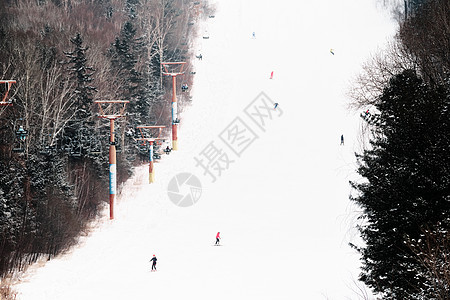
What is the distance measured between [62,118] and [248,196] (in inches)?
543

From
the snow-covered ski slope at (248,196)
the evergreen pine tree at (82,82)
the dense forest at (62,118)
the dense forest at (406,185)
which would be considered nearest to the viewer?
the dense forest at (406,185)

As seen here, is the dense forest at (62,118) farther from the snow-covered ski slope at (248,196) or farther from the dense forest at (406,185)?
the dense forest at (406,185)

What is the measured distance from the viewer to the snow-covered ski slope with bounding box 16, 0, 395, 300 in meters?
21.9

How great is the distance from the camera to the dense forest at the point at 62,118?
24.3 meters

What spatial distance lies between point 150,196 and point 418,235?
26719 millimetres

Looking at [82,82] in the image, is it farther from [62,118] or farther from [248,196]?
[248,196]

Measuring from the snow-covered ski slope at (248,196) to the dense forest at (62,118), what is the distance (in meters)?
1.73

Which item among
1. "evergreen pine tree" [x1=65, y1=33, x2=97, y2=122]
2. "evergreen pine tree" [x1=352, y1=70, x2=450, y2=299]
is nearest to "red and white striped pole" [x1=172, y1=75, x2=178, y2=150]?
"evergreen pine tree" [x1=65, y1=33, x2=97, y2=122]

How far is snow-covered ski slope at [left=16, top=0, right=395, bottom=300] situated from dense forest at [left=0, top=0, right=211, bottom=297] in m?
1.73

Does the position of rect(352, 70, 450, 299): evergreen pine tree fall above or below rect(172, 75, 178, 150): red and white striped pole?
above

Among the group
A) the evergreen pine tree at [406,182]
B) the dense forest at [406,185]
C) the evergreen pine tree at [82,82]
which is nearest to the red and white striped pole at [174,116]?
the evergreen pine tree at [82,82]

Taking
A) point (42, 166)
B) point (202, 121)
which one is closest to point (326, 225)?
point (42, 166)

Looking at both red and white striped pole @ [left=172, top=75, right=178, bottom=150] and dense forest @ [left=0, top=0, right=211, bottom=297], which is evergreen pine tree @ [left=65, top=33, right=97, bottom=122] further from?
red and white striped pole @ [left=172, top=75, right=178, bottom=150]

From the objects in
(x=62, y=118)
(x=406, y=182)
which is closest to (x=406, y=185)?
(x=406, y=182)
